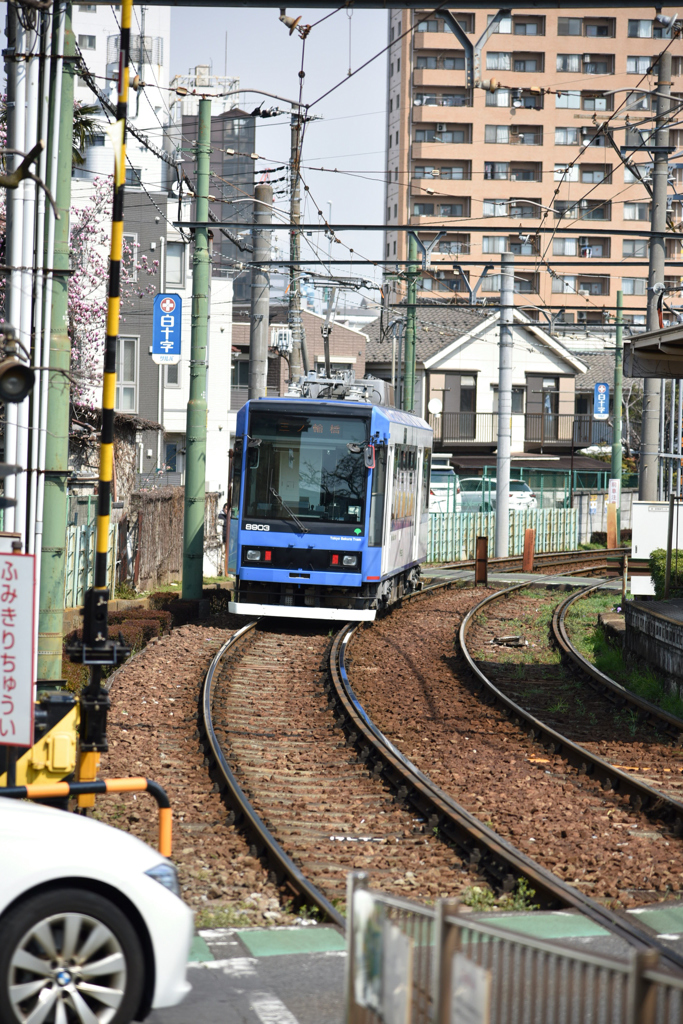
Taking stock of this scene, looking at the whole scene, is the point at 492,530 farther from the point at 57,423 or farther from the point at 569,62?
the point at 569,62

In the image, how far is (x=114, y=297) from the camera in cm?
668

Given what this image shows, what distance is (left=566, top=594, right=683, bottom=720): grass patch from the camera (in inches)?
499

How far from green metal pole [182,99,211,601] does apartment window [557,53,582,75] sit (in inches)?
1849

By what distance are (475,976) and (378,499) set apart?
47.4 ft

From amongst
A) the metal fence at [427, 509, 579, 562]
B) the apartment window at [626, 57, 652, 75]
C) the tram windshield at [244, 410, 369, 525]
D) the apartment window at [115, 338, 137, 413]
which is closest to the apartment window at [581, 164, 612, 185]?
the apartment window at [626, 57, 652, 75]

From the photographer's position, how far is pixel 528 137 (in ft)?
205

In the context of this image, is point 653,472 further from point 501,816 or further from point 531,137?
point 531,137

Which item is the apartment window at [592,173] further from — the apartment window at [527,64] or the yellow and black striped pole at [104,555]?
the yellow and black striped pole at [104,555]

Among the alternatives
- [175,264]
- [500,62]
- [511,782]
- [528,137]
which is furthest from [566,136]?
[511,782]

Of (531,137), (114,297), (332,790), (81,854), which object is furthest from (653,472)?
(531,137)

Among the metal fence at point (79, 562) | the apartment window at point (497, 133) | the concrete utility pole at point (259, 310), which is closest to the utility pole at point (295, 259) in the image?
the concrete utility pole at point (259, 310)

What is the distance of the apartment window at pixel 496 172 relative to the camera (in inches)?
2454

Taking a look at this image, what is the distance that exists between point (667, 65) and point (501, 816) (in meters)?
16.0

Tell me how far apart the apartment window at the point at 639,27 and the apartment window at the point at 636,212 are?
8565 mm
